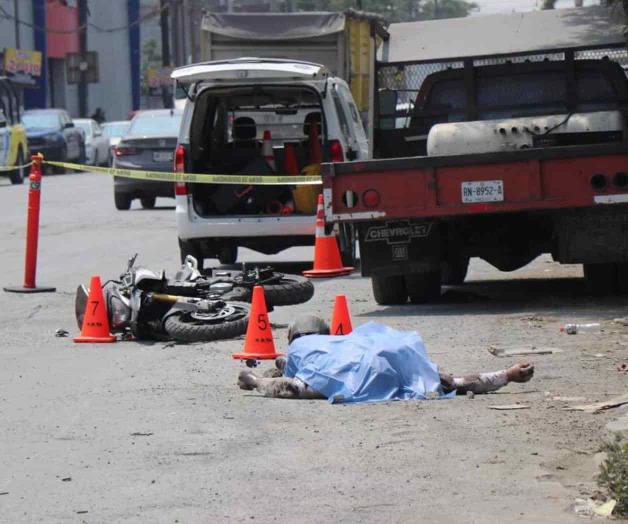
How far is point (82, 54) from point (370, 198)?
60643 mm

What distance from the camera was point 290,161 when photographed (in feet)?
52.6

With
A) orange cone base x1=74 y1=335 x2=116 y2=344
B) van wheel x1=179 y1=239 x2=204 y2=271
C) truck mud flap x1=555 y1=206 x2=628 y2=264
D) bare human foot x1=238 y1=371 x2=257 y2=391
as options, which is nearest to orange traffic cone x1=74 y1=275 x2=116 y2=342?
orange cone base x1=74 y1=335 x2=116 y2=344

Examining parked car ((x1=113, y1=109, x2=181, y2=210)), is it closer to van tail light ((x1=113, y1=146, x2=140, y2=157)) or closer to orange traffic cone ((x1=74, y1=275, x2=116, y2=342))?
van tail light ((x1=113, y1=146, x2=140, y2=157))

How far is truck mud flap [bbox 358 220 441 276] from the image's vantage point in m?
11.7

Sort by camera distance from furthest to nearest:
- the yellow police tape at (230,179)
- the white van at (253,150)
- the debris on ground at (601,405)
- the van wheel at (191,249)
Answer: the van wheel at (191,249), the yellow police tape at (230,179), the white van at (253,150), the debris on ground at (601,405)

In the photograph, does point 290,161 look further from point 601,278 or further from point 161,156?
point 161,156

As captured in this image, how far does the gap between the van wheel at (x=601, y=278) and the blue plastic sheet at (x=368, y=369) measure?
4178 millimetres

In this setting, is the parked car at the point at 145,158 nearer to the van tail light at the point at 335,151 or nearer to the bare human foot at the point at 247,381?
the van tail light at the point at 335,151

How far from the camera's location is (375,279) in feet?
39.3

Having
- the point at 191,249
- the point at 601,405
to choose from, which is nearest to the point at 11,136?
the point at 191,249

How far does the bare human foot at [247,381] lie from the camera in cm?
827

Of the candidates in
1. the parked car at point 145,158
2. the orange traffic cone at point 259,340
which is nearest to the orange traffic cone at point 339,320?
the orange traffic cone at point 259,340

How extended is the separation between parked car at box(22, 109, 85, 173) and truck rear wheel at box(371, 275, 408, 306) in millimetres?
30843

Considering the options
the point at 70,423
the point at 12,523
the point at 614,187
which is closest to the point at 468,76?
the point at 614,187
